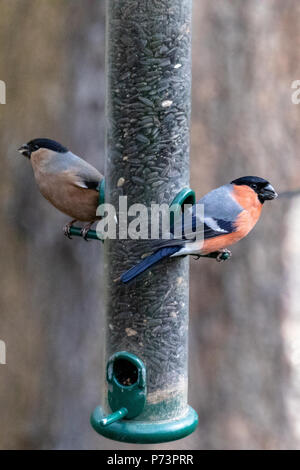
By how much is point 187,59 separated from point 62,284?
73.1 inches

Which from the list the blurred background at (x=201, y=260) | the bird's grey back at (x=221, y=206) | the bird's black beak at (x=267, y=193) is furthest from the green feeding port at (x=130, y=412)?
the blurred background at (x=201, y=260)

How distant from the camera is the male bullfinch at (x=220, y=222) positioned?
391 cm

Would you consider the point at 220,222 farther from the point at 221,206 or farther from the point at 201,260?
the point at 201,260

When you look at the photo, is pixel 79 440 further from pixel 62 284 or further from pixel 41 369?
pixel 62 284

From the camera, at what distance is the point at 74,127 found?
5.22 m

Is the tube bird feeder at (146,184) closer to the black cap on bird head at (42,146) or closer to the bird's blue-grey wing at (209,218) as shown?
the bird's blue-grey wing at (209,218)

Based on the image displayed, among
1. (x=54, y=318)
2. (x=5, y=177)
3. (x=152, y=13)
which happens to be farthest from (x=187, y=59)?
(x=54, y=318)

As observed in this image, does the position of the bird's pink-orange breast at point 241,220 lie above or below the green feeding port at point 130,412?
above

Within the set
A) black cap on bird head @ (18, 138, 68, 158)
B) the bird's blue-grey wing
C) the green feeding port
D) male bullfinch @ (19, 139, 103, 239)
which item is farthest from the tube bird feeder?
black cap on bird head @ (18, 138, 68, 158)

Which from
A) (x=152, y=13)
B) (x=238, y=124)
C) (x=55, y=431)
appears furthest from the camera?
(x=55, y=431)

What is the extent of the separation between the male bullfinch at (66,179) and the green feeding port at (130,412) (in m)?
0.81

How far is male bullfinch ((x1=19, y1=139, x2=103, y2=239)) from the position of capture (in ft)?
15.0

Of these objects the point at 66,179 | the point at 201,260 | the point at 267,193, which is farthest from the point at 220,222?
the point at 201,260

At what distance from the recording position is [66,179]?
462cm
